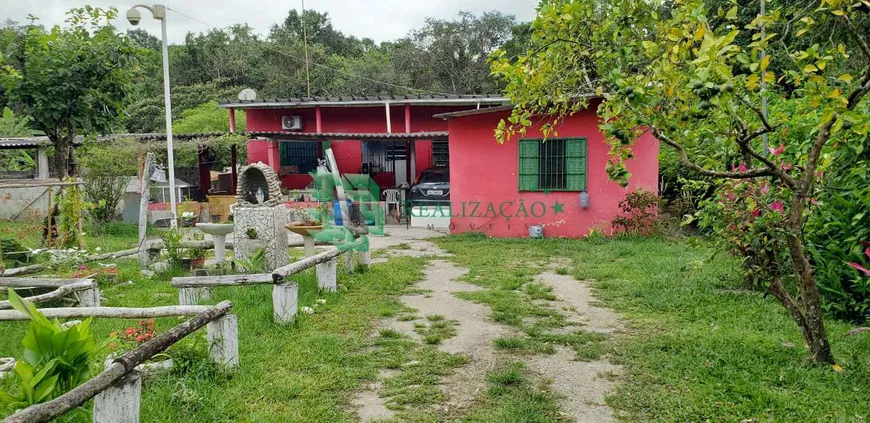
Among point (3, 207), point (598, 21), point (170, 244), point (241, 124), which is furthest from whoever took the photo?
point (241, 124)

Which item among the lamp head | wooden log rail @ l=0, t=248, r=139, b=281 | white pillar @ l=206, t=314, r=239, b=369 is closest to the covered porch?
the lamp head

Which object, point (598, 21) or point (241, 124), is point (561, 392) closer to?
point (598, 21)

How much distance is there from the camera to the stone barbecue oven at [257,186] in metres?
7.59

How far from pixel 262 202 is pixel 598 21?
4762 mm

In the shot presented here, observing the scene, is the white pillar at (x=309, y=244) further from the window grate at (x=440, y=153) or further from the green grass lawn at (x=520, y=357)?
the window grate at (x=440, y=153)

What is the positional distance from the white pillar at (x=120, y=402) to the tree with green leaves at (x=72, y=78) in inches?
328

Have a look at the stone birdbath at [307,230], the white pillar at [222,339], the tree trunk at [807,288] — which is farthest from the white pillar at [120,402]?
the stone birdbath at [307,230]

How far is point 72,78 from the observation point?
951 cm

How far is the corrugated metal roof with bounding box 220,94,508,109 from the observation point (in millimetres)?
17750

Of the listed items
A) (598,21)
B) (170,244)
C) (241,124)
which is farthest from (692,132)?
(241,124)

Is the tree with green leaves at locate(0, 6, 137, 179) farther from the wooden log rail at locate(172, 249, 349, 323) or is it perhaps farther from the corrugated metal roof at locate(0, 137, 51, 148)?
the wooden log rail at locate(172, 249, 349, 323)

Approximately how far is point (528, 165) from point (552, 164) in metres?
0.47

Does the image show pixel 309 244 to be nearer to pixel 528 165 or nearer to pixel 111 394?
pixel 528 165

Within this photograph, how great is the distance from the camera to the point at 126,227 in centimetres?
1305
